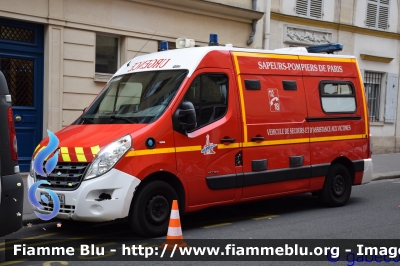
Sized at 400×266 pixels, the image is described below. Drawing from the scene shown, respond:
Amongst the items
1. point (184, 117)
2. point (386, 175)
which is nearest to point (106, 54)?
point (184, 117)

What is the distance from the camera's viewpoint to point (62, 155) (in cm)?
754

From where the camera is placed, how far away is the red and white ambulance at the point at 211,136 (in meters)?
7.39

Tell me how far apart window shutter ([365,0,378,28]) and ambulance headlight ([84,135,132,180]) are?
15947 millimetres

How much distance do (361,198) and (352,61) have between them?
2.68 meters

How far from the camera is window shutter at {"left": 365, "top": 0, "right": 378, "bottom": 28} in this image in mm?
21297

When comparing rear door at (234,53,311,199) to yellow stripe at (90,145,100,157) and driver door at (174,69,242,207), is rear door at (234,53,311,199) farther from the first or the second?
yellow stripe at (90,145,100,157)

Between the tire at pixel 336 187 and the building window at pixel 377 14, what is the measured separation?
12.1m

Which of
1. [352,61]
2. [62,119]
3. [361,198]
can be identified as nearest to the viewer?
[352,61]

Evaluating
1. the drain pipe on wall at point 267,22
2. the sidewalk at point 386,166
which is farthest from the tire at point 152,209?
the drain pipe on wall at point 267,22

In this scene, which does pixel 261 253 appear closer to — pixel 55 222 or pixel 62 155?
pixel 62 155

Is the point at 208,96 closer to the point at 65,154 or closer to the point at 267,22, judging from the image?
the point at 65,154

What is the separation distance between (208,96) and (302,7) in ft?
38.9

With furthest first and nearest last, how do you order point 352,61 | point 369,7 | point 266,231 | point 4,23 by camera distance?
point 369,7 → point 4,23 → point 352,61 → point 266,231

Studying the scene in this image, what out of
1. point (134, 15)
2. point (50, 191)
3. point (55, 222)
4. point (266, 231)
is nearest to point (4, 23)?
point (134, 15)
